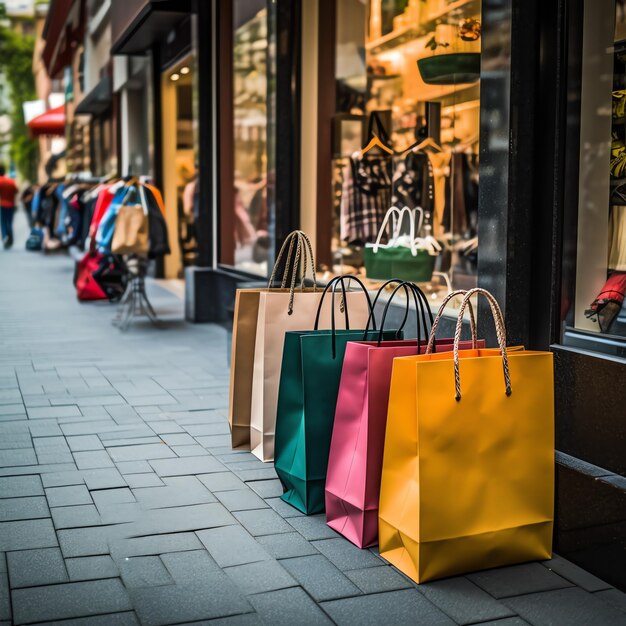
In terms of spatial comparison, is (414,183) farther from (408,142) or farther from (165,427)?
(165,427)

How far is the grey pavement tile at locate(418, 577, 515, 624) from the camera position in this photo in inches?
124

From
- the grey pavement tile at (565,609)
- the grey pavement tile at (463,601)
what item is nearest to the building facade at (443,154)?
the grey pavement tile at (565,609)

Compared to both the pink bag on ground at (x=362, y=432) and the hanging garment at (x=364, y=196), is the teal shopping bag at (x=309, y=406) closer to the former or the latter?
the pink bag on ground at (x=362, y=432)

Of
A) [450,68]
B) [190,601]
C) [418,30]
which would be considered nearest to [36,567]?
[190,601]

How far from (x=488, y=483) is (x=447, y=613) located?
51cm

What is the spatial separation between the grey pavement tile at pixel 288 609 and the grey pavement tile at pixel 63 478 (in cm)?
162

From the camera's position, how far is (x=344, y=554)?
3645mm

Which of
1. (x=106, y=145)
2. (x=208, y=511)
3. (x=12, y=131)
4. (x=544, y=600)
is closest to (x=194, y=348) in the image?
(x=208, y=511)

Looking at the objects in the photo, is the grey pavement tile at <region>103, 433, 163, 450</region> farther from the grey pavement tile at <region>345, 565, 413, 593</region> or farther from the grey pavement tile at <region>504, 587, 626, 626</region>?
the grey pavement tile at <region>504, 587, 626, 626</region>

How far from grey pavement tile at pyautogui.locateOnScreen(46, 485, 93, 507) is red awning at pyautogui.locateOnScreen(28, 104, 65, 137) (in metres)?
28.4

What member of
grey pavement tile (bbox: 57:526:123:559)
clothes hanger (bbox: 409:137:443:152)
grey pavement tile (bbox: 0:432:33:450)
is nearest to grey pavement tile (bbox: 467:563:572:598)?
grey pavement tile (bbox: 57:526:123:559)

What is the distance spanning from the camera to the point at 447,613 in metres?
3.16

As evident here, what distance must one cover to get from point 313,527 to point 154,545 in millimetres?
651

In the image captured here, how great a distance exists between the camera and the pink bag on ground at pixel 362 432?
11.8ft
